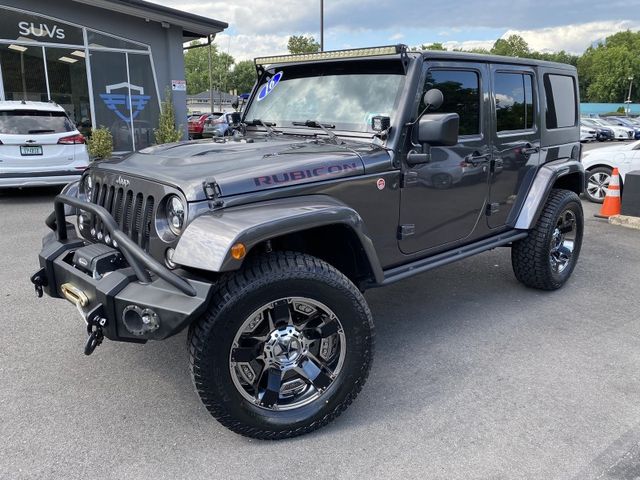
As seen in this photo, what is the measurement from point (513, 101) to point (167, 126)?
1163 centimetres

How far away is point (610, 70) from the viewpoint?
310 ft

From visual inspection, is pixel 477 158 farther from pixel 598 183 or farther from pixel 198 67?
pixel 198 67

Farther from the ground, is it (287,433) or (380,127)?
(380,127)

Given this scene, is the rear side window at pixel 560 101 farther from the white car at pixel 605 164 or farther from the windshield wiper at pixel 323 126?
the white car at pixel 605 164

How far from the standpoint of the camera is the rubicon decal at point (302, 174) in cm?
280

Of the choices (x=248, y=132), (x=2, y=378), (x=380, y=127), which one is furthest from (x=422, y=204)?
(x=2, y=378)

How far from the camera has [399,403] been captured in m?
3.15

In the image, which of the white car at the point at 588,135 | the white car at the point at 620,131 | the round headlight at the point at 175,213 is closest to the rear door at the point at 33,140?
the round headlight at the point at 175,213

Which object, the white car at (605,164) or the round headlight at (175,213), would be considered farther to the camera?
the white car at (605,164)

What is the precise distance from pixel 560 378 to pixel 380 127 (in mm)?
1999

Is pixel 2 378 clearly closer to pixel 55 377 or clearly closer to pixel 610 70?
pixel 55 377

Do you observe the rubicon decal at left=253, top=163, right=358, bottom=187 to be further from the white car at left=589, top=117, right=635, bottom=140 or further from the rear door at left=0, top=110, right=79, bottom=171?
the white car at left=589, top=117, right=635, bottom=140

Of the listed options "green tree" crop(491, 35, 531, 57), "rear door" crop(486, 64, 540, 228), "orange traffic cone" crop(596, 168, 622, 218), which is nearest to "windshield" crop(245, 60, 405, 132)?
"rear door" crop(486, 64, 540, 228)

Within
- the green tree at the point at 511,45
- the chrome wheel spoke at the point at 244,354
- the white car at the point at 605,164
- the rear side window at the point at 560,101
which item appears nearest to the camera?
the chrome wheel spoke at the point at 244,354
